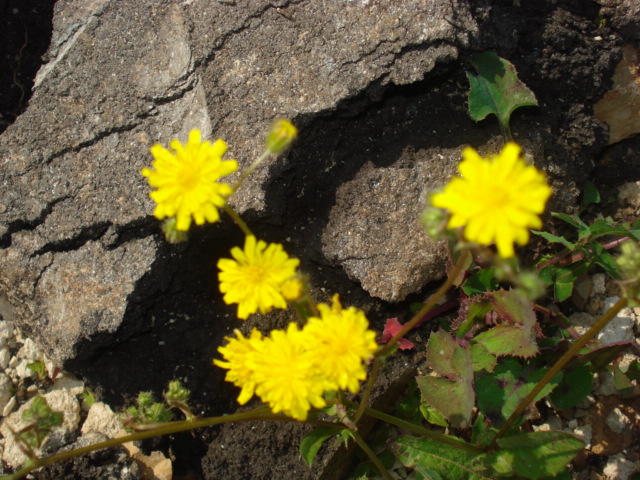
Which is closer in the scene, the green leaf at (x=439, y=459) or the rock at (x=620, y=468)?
the green leaf at (x=439, y=459)

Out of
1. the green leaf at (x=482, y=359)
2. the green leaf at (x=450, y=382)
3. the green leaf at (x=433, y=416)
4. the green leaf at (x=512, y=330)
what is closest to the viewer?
the green leaf at (x=450, y=382)

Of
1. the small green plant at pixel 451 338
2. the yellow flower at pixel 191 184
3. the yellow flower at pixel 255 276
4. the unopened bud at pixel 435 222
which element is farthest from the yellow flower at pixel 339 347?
the yellow flower at pixel 191 184

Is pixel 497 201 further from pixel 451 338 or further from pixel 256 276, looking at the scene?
pixel 451 338

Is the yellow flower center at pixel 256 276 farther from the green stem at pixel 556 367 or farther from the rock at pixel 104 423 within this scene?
the rock at pixel 104 423

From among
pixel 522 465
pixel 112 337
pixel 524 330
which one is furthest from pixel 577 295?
pixel 112 337

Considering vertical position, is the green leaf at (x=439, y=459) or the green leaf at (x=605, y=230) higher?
the green leaf at (x=605, y=230)

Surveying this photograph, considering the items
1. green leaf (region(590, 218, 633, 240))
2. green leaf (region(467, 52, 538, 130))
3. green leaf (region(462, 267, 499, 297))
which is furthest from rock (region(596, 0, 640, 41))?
green leaf (region(462, 267, 499, 297))

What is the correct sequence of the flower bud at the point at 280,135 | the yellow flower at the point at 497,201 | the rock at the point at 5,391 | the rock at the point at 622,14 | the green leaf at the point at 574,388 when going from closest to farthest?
the yellow flower at the point at 497,201, the flower bud at the point at 280,135, the green leaf at the point at 574,388, the rock at the point at 622,14, the rock at the point at 5,391

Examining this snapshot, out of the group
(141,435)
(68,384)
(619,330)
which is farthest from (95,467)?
(619,330)

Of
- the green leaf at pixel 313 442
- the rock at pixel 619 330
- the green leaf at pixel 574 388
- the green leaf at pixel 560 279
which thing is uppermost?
the green leaf at pixel 313 442
